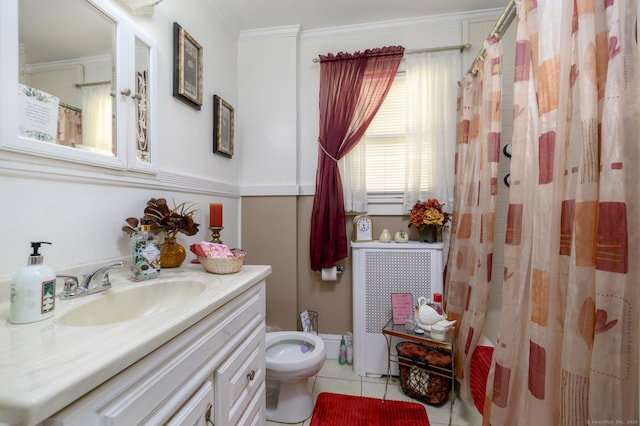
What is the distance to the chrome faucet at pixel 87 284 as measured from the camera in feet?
2.60

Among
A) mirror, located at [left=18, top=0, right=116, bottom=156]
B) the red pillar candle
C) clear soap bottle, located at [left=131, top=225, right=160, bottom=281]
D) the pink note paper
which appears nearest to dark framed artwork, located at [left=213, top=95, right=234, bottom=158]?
the red pillar candle

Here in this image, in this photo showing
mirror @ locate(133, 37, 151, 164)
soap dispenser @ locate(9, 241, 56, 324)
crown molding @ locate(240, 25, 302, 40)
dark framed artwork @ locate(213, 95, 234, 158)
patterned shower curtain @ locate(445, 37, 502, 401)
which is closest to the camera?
soap dispenser @ locate(9, 241, 56, 324)

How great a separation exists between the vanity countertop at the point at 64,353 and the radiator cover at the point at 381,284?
4.34 feet

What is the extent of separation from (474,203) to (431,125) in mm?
737

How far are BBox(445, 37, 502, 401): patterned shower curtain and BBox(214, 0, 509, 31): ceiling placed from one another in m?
0.58

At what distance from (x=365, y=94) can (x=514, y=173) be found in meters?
1.35

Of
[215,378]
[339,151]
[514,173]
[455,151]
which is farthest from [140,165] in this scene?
[455,151]

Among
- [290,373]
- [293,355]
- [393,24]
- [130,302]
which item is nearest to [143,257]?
[130,302]

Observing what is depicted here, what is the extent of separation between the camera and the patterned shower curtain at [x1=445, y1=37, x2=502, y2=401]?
1378 mm

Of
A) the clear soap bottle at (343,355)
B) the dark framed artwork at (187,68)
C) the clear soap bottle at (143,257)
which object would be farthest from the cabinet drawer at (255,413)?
the dark framed artwork at (187,68)

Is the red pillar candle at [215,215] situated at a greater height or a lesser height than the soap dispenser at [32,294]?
greater

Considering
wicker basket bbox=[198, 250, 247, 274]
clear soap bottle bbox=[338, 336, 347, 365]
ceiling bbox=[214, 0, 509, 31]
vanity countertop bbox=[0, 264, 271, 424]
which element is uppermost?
ceiling bbox=[214, 0, 509, 31]

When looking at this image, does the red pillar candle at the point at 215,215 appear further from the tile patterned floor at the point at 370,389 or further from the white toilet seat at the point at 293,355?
the tile patterned floor at the point at 370,389

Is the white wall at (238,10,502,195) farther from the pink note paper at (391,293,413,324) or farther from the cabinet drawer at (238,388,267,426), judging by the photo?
the cabinet drawer at (238,388,267,426)
